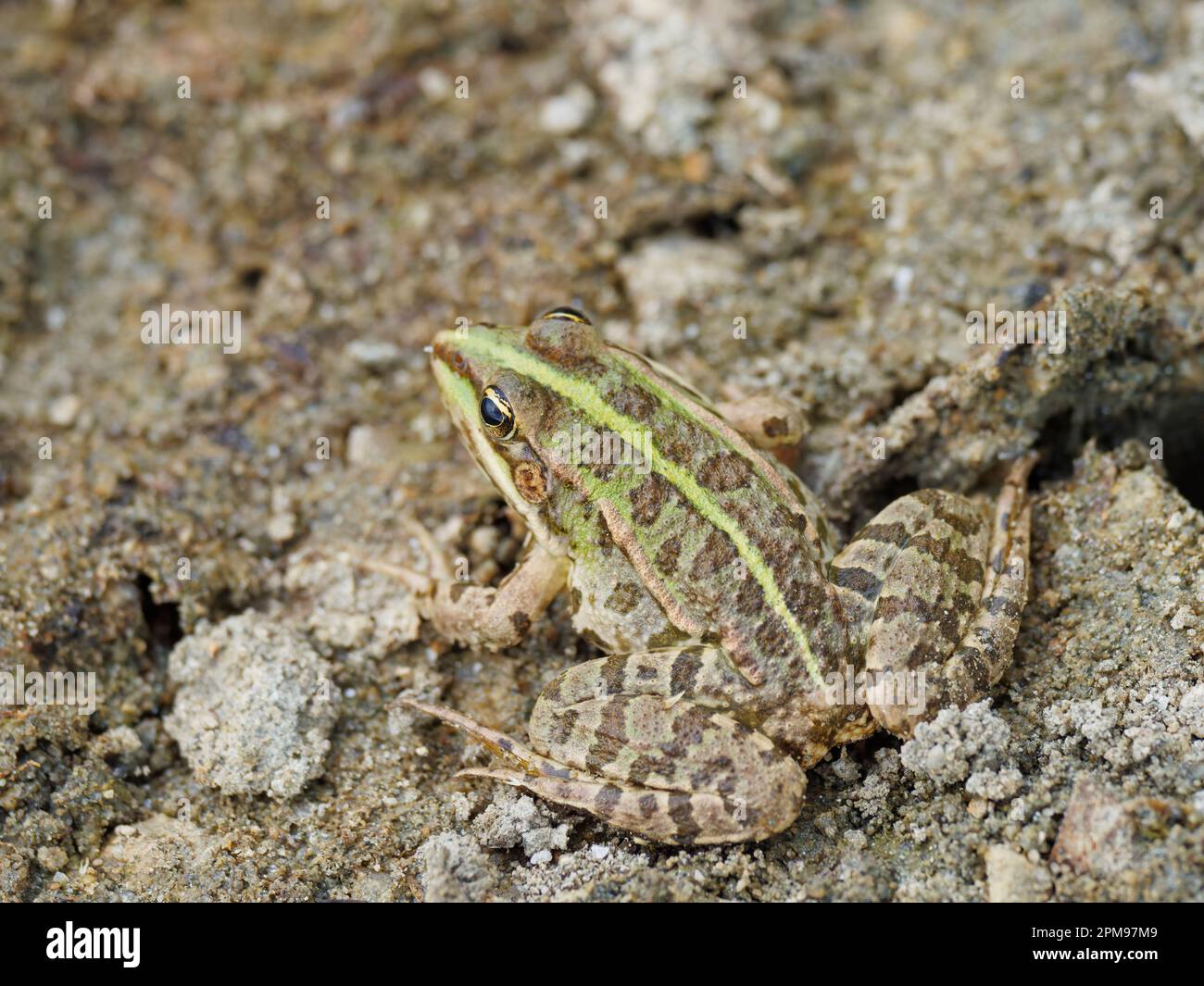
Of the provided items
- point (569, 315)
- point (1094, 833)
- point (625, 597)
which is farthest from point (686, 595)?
point (1094, 833)

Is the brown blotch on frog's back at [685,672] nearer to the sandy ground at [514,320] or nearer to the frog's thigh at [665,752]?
the frog's thigh at [665,752]

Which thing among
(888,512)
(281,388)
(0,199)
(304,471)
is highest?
(0,199)

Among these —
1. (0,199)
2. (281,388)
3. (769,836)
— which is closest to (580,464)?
(769,836)

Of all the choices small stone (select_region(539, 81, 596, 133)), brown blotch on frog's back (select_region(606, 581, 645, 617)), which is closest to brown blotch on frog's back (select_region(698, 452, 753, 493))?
brown blotch on frog's back (select_region(606, 581, 645, 617))

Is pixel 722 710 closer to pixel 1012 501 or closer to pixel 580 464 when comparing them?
pixel 580 464

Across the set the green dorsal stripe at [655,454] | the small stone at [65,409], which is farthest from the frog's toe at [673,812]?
the small stone at [65,409]

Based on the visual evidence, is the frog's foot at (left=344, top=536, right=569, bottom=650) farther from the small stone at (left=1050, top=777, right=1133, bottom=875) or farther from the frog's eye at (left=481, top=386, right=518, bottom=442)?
the small stone at (left=1050, top=777, right=1133, bottom=875)

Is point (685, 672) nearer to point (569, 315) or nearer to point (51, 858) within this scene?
point (569, 315)
